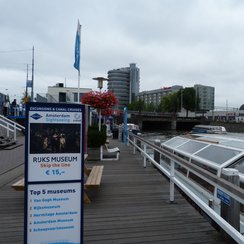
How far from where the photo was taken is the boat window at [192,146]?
9.07 meters

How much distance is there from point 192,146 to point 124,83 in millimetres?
121181

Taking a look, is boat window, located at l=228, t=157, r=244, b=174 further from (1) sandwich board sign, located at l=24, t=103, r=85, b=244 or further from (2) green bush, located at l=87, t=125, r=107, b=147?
(2) green bush, located at l=87, t=125, r=107, b=147

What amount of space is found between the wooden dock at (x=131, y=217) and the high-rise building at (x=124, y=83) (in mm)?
109977

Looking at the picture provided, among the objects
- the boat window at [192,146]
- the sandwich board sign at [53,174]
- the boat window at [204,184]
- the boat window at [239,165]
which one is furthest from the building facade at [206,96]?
the sandwich board sign at [53,174]

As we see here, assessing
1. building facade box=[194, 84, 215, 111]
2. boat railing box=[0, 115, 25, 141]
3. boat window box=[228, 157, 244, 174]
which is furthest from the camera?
building facade box=[194, 84, 215, 111]

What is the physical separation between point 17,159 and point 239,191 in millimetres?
9789

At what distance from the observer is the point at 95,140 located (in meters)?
11.2

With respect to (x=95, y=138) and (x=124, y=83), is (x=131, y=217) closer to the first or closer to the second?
(x=95, y=138)

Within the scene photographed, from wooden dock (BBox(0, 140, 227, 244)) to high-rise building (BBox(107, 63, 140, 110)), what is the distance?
110 metres

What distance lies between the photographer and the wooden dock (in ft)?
13.6

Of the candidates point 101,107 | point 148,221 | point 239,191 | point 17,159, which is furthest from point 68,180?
point 101,107

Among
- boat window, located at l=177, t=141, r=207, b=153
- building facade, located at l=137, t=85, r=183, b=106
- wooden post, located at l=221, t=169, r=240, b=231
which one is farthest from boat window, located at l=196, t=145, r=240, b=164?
building facade, located at l=137, t=85, r=183, b=106

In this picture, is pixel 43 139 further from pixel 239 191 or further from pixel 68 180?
pixel 239 191

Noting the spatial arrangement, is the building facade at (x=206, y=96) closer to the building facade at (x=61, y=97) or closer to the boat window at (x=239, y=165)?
the building facade at (x=61, y=97)
